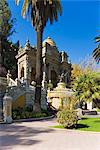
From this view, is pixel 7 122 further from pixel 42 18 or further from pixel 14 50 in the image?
pixel 14 50

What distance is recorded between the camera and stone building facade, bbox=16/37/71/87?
4391 centimetres

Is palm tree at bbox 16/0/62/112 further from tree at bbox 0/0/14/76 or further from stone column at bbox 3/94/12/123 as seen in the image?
tree at bbox 0/0/14/76

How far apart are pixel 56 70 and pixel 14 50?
7451 millimetres

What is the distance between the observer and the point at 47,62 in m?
46.7

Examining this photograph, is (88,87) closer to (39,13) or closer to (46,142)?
(39,13)

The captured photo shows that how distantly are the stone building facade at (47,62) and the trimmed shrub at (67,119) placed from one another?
21116 mm

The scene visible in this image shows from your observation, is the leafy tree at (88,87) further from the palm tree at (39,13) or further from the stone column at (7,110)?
the stone column at (7,110)

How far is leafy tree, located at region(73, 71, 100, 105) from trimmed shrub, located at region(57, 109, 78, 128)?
10531 millimetres

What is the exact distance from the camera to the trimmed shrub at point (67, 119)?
18.6 metres

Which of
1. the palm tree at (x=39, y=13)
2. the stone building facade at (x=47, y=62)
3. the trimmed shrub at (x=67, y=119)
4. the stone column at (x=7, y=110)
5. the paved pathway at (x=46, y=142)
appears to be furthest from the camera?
the stone building facade at (x=47, y=62)

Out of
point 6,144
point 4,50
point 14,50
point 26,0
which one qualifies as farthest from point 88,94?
point 14,50

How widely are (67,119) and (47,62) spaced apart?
28387mm

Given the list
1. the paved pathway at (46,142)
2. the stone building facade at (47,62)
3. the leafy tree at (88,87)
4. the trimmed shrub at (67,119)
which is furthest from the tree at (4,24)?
the paved pathway at (46,142)

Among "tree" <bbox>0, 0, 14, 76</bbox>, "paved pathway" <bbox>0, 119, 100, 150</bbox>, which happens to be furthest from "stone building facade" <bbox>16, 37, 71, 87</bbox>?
"paved pathway" <bbox>0, 119, 100, 150</bbox>
